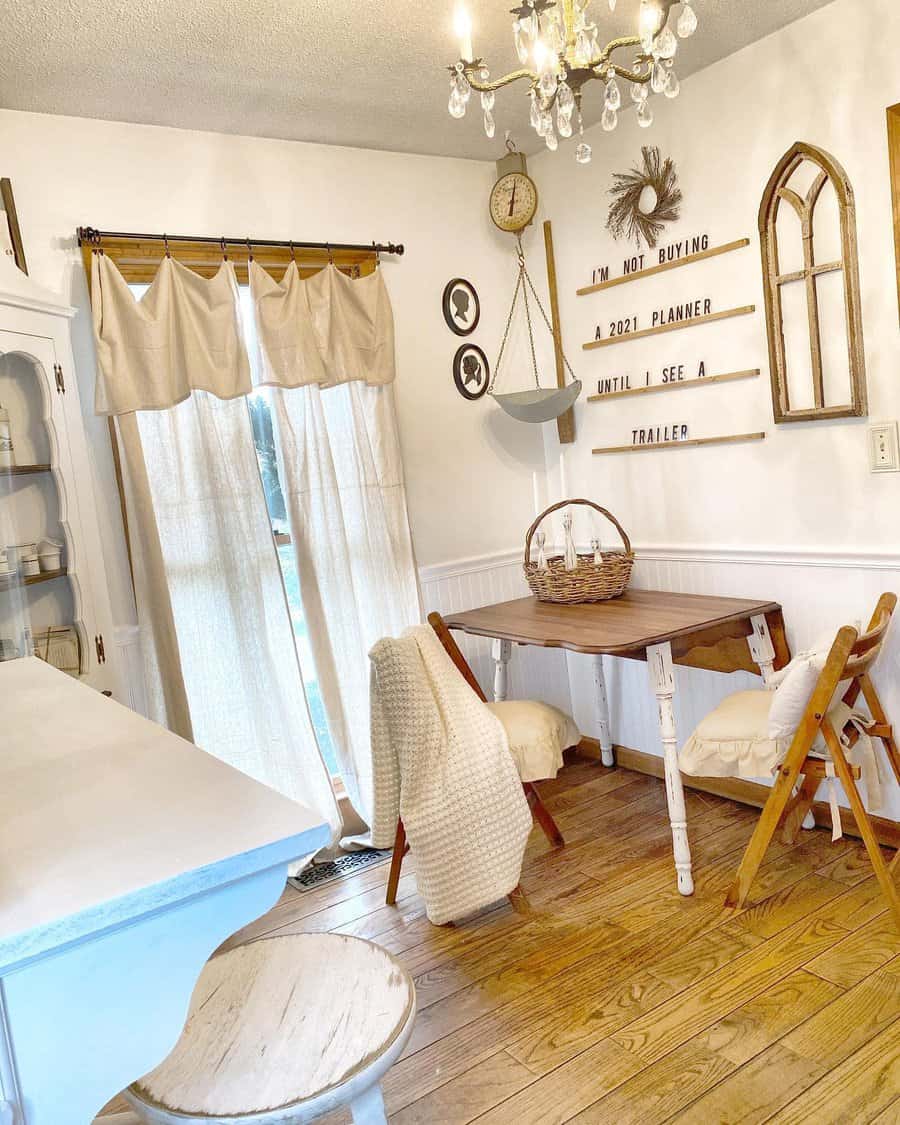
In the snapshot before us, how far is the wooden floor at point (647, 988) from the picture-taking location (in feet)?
5.86

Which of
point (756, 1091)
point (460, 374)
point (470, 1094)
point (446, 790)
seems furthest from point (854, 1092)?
point (460, 374)

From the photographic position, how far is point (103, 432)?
279 cm

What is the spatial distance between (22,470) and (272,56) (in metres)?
1.28

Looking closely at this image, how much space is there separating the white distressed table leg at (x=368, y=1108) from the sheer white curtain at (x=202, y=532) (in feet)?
6.08

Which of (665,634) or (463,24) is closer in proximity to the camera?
(463,24)

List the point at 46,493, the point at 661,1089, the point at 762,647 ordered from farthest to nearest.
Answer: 1. the point at 762,647
2. the point at 46,493
3. the point at 661,1089

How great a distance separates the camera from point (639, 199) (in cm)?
315

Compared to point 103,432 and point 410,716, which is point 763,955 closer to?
point 410,716

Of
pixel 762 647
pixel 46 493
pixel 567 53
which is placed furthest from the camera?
pixel 762 647

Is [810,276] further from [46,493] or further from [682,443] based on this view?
[46,493]

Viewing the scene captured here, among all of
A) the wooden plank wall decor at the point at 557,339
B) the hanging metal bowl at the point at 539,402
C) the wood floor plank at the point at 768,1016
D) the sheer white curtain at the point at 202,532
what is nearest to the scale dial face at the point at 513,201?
the wooden plank wall decor at the point at 557,339

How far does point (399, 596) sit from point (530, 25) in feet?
6.64

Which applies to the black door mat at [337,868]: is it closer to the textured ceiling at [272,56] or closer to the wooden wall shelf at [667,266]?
the wooden wall shelf at [667,266]

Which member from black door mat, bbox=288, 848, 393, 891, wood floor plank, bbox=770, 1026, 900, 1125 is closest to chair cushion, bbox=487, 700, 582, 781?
black door mat, bbox=288, 848, 393, 891
